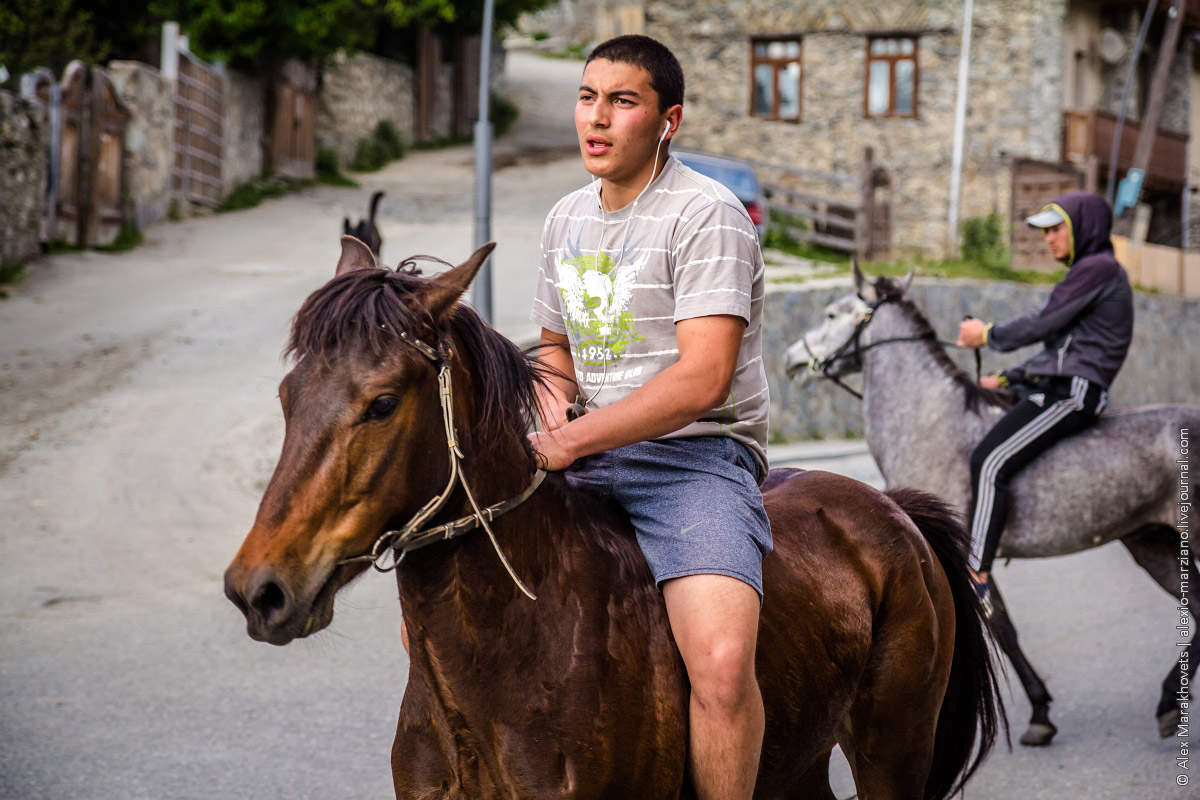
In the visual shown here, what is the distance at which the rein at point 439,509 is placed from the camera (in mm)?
2119

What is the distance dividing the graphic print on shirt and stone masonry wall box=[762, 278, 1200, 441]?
9204mm

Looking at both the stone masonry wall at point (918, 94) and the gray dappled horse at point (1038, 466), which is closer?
the gray dappled horse at point (1038, 466)

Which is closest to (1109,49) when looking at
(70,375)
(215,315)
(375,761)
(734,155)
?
(734,155)

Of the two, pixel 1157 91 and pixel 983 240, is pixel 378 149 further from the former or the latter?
pixel 1157 91

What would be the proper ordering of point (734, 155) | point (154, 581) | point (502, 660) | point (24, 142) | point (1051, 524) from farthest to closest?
point (734, 155) < point (24, 142) < point (154, 581) < point (1051, 524) < point (502, 660)

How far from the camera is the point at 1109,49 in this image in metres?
29.7

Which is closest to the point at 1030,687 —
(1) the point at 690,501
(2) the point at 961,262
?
(1) the point at 690,501

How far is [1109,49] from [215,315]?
25012mm

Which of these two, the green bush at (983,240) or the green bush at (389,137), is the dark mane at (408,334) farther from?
the green bush at (389,137)

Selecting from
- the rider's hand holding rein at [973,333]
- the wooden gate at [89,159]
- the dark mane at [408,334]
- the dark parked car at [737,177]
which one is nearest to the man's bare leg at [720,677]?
the dark mane at [408,334]

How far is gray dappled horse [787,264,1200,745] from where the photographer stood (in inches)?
225

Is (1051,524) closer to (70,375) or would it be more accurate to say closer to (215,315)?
(70,375)

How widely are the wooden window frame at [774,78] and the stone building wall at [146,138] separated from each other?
14.4 m

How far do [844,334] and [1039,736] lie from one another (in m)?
2.70
